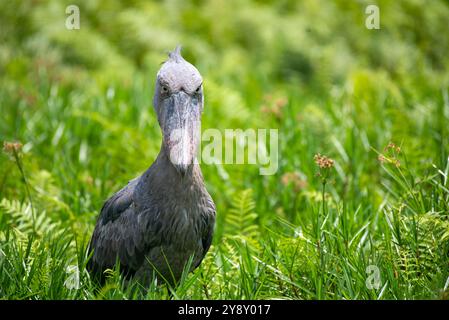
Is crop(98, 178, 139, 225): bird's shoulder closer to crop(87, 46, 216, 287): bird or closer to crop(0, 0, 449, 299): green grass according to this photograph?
crop(87, 46, 216, 287): bird

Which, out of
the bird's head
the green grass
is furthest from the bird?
the green grass

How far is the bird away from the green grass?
13 cm

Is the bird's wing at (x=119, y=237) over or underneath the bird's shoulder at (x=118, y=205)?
underneath

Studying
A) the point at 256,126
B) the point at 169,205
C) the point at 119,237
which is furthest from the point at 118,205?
the point at 256,126

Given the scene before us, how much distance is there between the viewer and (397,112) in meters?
6.15

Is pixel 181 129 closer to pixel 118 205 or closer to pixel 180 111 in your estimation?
pixel 180 111

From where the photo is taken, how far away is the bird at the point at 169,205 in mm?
3268

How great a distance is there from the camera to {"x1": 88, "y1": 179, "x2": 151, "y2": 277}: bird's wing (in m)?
3.48

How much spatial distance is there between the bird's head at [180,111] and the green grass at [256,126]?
2.12 ft

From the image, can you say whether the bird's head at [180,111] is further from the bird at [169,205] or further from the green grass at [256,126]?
the green grass at [256,126]

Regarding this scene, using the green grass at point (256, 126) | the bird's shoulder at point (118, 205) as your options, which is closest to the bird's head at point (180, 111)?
the bird's shoulder at point (118, 205)

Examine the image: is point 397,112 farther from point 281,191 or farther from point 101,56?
point 101,56

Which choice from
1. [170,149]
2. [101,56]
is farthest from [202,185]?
[101,56]

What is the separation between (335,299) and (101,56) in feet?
20.2
